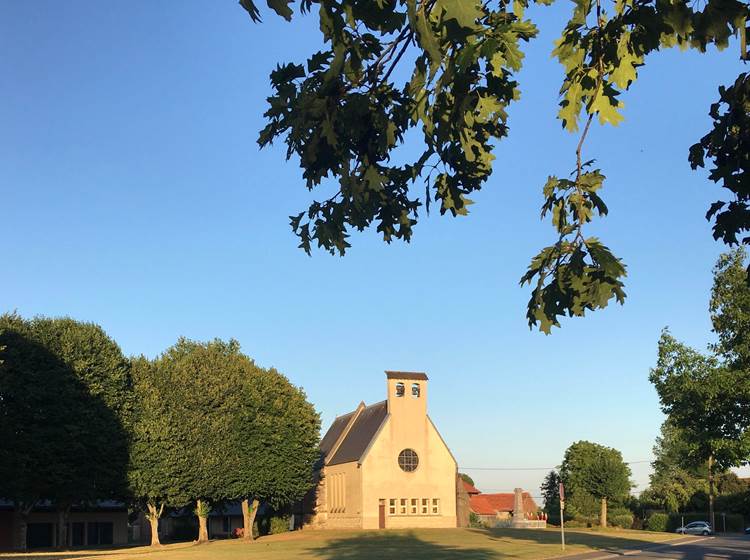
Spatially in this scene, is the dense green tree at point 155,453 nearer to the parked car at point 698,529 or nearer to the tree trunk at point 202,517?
the tree trunk at point 202,517

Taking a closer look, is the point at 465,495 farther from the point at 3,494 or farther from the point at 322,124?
the point at 322,124

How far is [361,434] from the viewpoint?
72.8m

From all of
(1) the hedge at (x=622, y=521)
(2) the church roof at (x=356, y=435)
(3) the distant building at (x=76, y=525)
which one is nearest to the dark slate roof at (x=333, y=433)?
(2) the church roof at (x=356, y=435)

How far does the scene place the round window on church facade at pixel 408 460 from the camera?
6844 cm

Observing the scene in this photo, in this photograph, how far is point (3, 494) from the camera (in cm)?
4450

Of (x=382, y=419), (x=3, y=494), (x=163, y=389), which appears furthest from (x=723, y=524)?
(x=3, y=494)

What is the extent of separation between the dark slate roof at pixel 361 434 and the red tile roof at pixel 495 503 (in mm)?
39814

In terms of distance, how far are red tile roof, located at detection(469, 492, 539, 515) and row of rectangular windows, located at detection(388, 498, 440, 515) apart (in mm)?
42866

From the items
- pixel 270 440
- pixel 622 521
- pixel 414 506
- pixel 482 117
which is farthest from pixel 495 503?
pixel 482 117

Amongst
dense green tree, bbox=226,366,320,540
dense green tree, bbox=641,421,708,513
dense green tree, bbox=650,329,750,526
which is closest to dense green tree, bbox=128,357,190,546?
dense green tree, bbox=226,366,320,540

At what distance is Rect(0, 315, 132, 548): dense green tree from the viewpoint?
145 ft

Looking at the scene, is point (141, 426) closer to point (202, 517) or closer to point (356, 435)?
point (202, 517)

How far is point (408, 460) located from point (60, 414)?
34.3m

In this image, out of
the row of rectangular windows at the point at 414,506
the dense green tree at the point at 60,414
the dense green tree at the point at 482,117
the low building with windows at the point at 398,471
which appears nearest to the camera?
the dense green tree at the point at 482,117
